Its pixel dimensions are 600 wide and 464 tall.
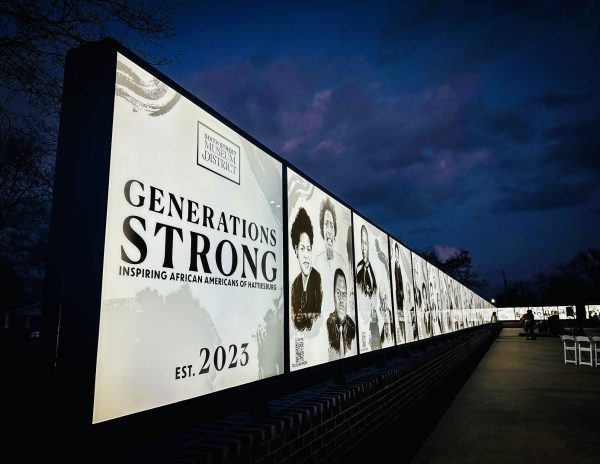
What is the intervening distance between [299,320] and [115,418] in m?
1.84

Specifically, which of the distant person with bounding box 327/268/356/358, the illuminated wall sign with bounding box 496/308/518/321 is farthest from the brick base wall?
the illuminated wall sign with bounding box 496/308/518/321

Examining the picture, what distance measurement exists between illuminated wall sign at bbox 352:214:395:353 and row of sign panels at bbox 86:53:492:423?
89 centimetres

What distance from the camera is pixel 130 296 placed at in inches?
72.1

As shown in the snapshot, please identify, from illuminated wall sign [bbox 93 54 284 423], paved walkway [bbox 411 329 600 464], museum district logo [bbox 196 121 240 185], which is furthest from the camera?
paved walkway [bbox 411 329 600 464]

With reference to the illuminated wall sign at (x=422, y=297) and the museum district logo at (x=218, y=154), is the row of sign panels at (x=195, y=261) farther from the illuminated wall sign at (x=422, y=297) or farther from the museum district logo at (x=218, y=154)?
the illuminated wall sign at (x=422, y=297)

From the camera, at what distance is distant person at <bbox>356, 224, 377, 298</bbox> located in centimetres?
493

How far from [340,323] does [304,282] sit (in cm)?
91

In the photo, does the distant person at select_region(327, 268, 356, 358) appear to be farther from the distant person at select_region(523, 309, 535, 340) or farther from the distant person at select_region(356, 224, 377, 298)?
the distant person at select_region(523, 309, 535, 340)

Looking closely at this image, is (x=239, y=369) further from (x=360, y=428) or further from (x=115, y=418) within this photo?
(x=360, y=428)

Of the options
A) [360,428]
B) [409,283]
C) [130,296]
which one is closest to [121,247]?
[130,296]

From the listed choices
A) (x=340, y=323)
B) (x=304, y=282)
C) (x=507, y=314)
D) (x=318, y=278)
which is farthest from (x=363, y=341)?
(x=507, y=314)

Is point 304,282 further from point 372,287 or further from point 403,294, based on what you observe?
point 403,294

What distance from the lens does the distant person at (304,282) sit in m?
3.38

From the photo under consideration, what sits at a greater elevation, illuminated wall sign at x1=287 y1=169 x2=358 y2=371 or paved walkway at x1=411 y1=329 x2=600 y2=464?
illuminated wall sign at x1=287 y1=169 x2=358 y2=371
